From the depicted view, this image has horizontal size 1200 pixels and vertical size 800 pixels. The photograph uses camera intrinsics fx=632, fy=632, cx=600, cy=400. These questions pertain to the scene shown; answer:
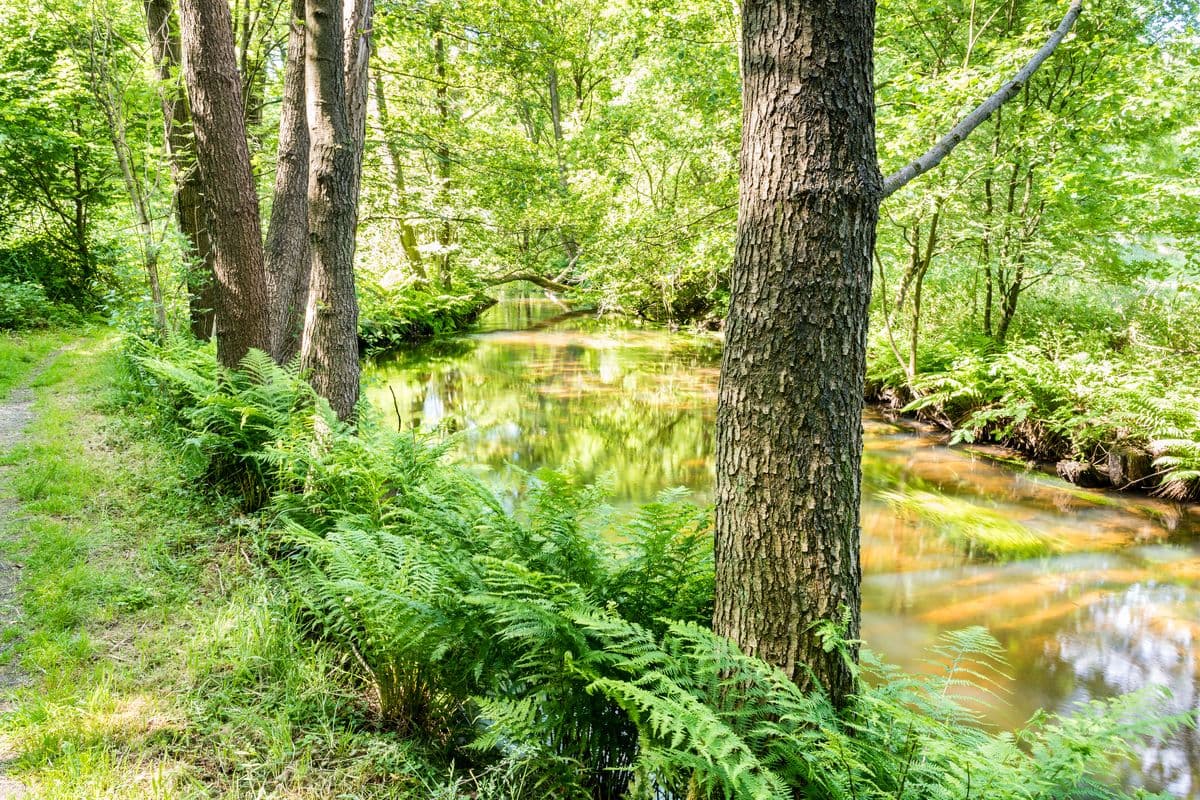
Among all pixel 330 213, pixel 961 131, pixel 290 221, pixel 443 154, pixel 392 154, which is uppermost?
pixel 392 154

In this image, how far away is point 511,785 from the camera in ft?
7.95

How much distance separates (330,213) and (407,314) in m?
13.2

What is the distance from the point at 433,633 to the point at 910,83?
914 cm

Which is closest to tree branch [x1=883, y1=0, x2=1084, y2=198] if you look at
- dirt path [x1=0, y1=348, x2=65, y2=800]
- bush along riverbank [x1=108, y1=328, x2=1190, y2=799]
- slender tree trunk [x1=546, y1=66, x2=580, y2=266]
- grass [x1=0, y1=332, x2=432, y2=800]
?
bush along riverbank [x1=108, y1=328, x2=1190, y2=799]

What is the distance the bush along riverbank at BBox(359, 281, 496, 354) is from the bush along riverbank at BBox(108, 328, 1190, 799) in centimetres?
1070

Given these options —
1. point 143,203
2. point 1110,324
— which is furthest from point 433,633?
point 1110,324

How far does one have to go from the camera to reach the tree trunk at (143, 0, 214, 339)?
23.7 feet

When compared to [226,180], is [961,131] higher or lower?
lower

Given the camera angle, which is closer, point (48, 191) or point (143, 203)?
point (143, 203)

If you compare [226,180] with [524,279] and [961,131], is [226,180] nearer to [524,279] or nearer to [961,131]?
[961,131]

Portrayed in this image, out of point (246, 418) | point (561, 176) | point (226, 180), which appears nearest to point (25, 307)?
point (226, 180)

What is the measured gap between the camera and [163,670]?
282 cm

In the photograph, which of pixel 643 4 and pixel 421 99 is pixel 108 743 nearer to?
pixel 643 4

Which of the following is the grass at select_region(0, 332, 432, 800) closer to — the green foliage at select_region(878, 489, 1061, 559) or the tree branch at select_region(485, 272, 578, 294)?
the green foliage at select_region(878, 489, 1061, 559)
